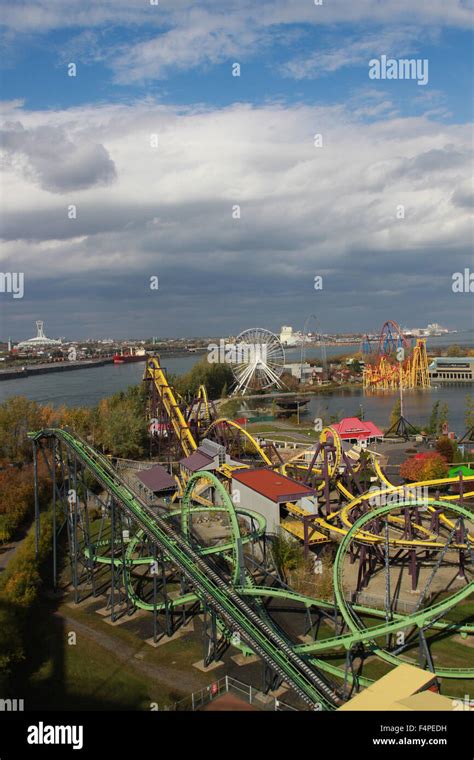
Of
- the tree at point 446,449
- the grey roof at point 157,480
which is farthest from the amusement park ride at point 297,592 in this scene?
the tree at point 446,449

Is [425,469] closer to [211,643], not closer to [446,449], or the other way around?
[446,449]

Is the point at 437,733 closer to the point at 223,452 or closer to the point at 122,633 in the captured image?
the point at 122,633

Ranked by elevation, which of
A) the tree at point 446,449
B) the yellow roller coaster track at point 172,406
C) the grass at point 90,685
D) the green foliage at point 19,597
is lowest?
the grass at point 90,685

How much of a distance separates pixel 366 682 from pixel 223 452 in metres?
14.3

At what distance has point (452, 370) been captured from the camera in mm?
80625

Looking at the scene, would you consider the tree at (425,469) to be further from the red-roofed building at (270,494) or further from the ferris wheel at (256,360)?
the ferris wheel at (256,360)

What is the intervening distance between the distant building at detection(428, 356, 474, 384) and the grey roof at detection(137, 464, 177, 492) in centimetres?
6168

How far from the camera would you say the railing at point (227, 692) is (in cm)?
1049

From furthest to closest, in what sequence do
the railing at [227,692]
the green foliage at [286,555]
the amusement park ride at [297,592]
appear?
the green foliage at [286,555] < the amusement park ride at [297,592] < the railing at [227,692]

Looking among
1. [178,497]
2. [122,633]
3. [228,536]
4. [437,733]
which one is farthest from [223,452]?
[437,733]

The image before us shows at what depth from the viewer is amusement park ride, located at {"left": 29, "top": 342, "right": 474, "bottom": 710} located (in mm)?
11445

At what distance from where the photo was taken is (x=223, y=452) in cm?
2473

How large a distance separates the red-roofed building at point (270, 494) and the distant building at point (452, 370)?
65.0m

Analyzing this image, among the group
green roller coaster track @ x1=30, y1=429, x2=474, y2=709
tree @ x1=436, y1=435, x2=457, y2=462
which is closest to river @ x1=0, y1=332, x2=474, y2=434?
tree @ x1=436, y1=435, x2=457, y2=462
